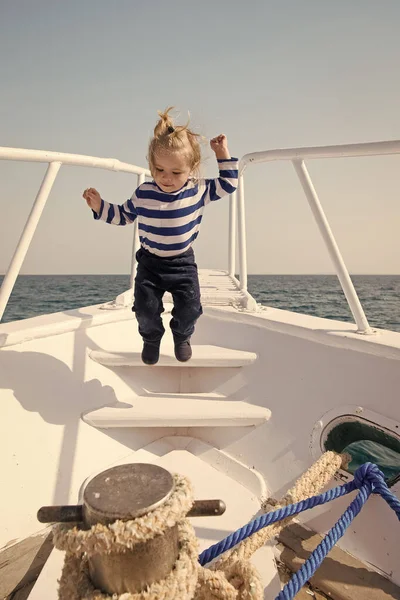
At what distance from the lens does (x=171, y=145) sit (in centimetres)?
134

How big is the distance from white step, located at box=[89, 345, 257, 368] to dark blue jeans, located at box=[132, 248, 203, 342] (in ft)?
1.20

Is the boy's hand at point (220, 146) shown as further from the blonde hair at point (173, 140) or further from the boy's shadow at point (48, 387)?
the boy's shadow at point (48, 387)

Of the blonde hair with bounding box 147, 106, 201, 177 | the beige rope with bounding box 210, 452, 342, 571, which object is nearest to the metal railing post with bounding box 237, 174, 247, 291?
the blonde hair with bounding box 147, 106, 201, 177

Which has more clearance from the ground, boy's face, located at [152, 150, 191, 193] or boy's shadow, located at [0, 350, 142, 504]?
boy's face, located at [152, 150, 191, 193]

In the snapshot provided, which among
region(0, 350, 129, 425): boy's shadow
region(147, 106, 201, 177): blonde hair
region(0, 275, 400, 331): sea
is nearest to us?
region(147, 106, 201, 177): blonde hair

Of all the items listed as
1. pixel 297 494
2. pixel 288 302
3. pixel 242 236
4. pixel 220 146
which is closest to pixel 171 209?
pixel 220 146

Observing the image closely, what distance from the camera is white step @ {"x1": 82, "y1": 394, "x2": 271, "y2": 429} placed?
6.02 feet

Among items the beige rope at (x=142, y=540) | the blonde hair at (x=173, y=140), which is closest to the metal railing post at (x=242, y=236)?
the blonde hair at (x=173, y=140)

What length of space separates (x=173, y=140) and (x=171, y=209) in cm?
26

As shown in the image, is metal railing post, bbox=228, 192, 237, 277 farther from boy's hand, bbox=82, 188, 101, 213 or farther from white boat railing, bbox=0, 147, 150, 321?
boy's hand, bbox=82, 188, 101, 213

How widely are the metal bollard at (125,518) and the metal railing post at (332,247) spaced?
124cm

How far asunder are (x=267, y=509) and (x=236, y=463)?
0.91 feet

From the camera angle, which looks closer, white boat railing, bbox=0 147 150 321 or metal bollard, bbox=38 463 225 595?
metal bollard, bbox=38 463 225 595

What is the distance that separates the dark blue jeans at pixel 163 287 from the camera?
1.62 metres
